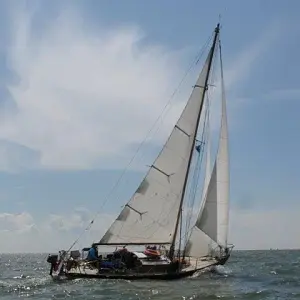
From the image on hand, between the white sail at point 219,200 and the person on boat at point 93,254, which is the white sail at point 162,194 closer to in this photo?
the person on boat at point 93,254

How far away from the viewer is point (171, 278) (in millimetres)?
35750

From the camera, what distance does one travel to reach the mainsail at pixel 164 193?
1495 inches

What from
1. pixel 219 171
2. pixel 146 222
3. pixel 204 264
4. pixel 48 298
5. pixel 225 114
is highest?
pixel 225 114

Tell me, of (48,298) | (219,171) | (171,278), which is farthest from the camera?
(219,171)

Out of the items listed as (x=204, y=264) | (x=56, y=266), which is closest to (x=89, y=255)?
(x=56, y=266)

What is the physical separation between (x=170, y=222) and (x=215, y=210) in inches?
153

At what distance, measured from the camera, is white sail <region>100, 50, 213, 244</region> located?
38.0 meters

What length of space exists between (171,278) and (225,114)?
1237cm

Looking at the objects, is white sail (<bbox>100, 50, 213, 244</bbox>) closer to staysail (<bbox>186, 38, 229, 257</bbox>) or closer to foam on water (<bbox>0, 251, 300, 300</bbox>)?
staysail (<bbox>186, 38, 229, 257</bbox>)

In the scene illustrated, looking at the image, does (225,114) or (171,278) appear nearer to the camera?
(171,278)

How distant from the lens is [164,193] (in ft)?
128

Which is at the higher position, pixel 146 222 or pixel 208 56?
pixel 208 56

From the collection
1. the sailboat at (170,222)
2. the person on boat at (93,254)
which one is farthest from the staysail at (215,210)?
the person on boat at (93,254)

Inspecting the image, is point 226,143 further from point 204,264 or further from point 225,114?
point 204,264
